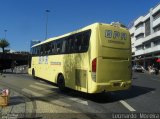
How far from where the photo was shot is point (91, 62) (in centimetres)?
1236

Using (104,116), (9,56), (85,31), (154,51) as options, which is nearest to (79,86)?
(85,31)

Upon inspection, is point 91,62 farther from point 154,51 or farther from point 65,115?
point 154,51

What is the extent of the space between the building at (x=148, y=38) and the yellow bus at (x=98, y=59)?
2063 inches

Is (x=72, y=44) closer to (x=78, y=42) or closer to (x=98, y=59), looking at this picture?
(x=78, y=42)

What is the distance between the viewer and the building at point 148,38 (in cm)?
6856

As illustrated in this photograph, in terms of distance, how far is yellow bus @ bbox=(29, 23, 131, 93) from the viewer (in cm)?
1234

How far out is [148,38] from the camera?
73.2m

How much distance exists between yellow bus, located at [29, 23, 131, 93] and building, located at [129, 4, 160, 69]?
5241 cm

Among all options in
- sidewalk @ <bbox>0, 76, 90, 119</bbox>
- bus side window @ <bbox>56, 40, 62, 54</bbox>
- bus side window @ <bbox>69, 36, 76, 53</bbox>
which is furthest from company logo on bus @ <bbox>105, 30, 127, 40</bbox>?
bus side window @ <bbox>56, 40, 62, 54</bbox>

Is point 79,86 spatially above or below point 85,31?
below

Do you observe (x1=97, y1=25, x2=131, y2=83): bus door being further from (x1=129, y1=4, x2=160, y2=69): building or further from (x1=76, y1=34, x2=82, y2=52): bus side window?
(x1=129, y1=4, x2=160, y2=69): building

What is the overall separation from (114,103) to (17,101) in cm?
404

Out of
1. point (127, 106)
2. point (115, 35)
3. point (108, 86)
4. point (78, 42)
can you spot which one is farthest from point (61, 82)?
point (127, 106)

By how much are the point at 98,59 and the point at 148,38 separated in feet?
208
